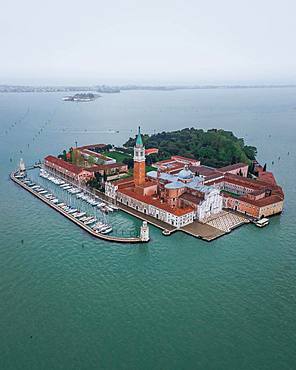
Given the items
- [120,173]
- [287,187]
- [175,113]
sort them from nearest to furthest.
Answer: [287,187]
[120,173]
[175,113]

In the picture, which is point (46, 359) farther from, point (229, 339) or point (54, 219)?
point (54, 219)

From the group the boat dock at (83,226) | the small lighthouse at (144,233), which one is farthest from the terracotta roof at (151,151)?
the small lighthouse at (144,233)

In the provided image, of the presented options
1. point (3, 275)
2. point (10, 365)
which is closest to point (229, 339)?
point (10, 365)

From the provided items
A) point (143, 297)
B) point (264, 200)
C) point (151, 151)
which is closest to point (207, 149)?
point (151, 151)

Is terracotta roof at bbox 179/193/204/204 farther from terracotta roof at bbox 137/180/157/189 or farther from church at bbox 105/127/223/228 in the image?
terracotta roof at bbox 137/180/157/189

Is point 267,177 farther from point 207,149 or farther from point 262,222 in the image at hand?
point 262,222

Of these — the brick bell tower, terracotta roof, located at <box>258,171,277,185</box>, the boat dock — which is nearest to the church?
the brick bell tower

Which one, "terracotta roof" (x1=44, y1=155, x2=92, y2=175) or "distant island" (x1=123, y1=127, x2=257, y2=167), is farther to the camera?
"distant island" (x1=123, y1=127, x2=257, y2=167)
